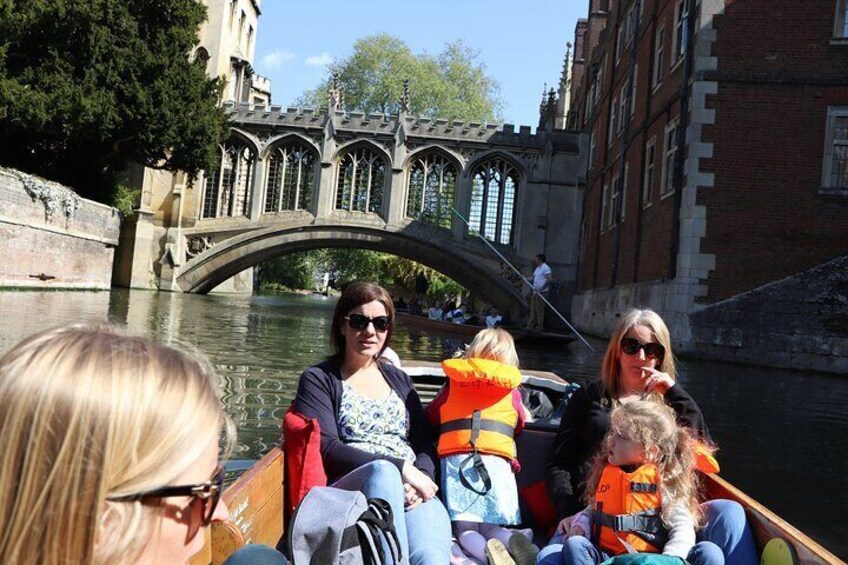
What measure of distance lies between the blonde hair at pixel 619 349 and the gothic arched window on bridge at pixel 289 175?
2231 cm

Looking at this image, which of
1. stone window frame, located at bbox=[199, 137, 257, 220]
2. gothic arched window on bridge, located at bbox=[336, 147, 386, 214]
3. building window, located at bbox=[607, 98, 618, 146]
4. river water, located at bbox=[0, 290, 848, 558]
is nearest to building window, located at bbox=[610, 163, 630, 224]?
building window, located at bbox=[607, 98, 618, 146]

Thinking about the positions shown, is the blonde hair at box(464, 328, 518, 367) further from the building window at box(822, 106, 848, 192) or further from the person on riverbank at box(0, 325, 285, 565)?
the building window at box(822, 106, 848, 192)

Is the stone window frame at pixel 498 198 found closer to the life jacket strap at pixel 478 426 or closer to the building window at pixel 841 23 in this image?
the building window at pixel 841 23

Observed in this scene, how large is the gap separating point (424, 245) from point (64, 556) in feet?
76.5

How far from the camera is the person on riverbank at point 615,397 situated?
116 inches

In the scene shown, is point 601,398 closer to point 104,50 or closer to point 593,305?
point 593,305

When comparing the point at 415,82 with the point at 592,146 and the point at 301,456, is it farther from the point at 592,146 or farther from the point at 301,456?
the point at 301,456

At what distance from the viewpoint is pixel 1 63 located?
1692 centimetres

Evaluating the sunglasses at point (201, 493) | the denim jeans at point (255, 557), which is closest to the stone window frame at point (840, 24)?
the denim jeans at point (255, 557)

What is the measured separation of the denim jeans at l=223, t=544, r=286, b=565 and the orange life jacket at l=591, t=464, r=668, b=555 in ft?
3.89

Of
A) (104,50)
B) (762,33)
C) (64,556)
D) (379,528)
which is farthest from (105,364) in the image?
(104,50)

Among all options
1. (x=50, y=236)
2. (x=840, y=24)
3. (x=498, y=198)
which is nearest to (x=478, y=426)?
(x=840, y=24)

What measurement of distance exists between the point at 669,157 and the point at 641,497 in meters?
11.6

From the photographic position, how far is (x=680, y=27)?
44.0 ft
